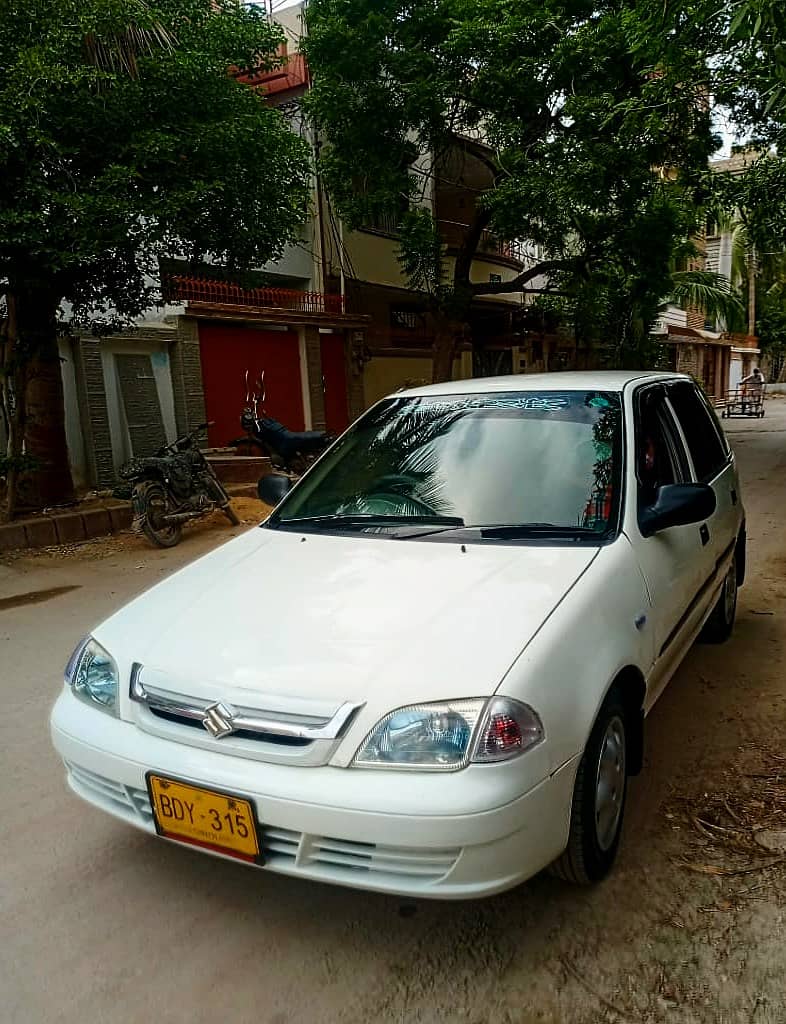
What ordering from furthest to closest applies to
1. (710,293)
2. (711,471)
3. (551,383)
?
(710,293) → (711,471) → (551,383)

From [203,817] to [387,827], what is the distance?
0.54m

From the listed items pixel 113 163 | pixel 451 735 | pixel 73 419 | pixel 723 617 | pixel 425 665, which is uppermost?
pixel 113 163

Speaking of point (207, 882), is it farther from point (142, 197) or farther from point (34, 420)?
point (34, 420)

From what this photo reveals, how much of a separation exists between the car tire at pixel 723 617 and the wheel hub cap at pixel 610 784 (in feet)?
6.98

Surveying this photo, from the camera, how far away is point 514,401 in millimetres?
3438

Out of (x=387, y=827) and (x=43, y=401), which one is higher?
(x=43, y=401)

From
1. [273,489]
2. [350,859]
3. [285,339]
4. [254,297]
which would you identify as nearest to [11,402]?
[273,489]

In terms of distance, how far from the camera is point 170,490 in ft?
26.0

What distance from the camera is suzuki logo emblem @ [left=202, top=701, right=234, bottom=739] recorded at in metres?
2.10

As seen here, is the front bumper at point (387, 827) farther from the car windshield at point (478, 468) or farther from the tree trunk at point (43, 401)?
the tree trunk at point (43, 401)

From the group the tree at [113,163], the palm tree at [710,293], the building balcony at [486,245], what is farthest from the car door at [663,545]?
the palm tree at [710,293]

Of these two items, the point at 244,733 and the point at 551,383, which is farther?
the point at 551,383

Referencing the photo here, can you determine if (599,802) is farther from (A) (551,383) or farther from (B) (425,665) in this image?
(A) (551,383)

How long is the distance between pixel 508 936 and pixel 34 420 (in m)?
7.69
